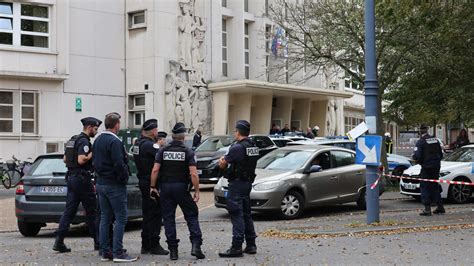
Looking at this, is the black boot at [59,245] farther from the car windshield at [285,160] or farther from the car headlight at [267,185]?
the car windshield at [285,160]

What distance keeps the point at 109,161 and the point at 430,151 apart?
7.77 metres

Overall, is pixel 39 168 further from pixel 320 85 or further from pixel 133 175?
pixel 320 85

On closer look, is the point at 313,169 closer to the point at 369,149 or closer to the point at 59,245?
the point at 369,149

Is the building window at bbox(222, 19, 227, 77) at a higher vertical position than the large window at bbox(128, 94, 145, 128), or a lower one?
higher

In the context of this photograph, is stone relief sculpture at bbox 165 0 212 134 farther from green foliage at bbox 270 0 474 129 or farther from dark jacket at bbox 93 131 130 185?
dark jacket at bbox 93 131 130 185

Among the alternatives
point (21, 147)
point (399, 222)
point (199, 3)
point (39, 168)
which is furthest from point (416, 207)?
point (199, 3)

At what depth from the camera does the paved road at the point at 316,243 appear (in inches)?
352

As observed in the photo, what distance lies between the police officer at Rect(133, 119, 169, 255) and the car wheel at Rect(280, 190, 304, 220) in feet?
15.9

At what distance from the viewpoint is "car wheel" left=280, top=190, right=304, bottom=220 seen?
13.8m

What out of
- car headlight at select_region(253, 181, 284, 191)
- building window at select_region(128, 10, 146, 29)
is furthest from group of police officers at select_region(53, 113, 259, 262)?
building window at select_region(128, 10, 146, 29)

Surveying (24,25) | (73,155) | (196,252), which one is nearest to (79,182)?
(73,155)

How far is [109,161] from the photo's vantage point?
29.0 feet

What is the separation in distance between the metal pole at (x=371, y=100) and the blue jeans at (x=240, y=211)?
12.1 feet

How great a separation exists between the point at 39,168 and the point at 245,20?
26.5 m
